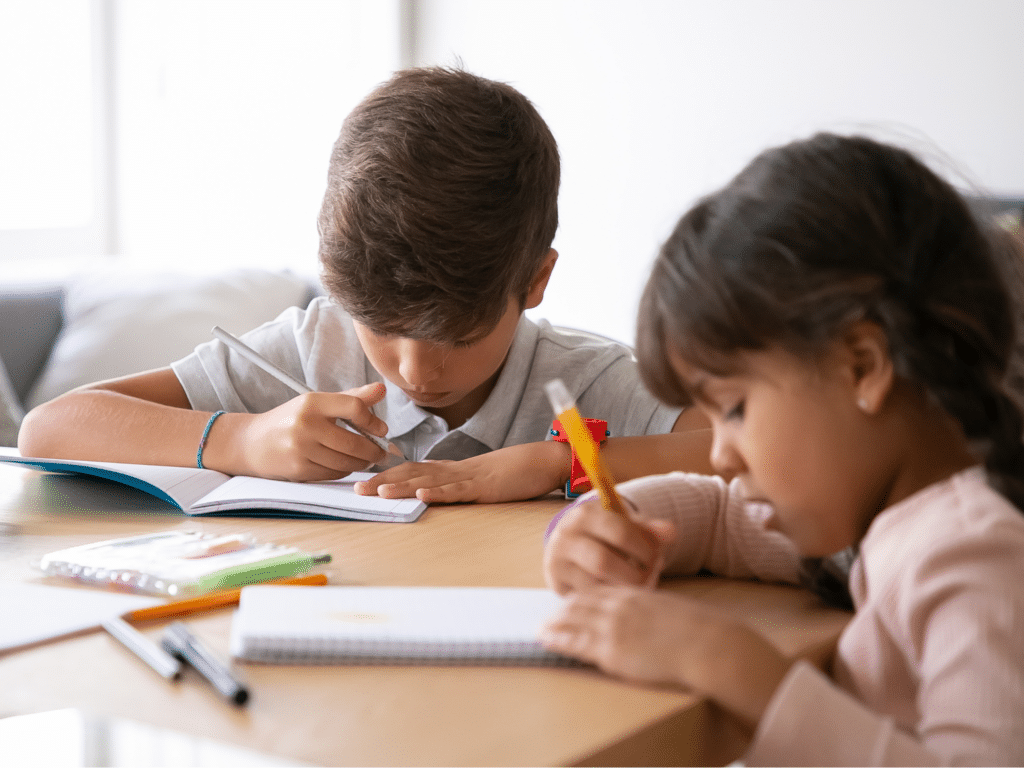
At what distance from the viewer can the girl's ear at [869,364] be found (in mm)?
577

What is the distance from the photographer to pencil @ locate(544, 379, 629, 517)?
609 millimetres

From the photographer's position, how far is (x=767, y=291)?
59cm

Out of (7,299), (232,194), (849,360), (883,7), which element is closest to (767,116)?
(883,7)

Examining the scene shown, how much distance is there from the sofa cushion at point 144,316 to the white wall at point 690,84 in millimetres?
818

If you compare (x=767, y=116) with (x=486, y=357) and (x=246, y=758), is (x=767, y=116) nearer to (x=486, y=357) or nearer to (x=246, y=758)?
(x=486, y=357)

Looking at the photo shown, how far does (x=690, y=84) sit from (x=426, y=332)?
7.56 ft

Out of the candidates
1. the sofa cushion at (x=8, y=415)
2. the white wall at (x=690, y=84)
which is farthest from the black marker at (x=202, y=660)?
the white wall at (x=690, y=84)

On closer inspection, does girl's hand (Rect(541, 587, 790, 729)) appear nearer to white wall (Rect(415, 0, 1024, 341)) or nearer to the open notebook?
the open notebook

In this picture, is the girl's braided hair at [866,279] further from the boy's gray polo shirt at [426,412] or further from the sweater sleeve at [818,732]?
the boy's gray polo shirt at [426,412]

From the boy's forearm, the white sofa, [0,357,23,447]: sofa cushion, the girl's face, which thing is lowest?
Answer: [0,357,23,447]: sofa cushion

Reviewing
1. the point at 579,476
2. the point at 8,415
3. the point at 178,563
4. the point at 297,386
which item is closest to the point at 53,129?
the point at 8,415

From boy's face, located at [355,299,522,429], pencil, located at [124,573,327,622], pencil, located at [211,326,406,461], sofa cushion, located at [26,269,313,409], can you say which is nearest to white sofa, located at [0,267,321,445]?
sofa cushion, located at [26,269,313,409]

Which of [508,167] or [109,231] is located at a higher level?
[508,167]

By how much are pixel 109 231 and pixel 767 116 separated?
2.07m
